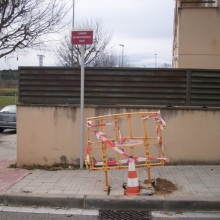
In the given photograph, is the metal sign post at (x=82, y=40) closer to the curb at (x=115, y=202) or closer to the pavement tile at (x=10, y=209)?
the curb at (x=115, y=202)

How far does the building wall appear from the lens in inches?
262

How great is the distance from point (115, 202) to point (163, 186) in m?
1.09

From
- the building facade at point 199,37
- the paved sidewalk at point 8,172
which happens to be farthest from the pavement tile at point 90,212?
the building facade at point 199,37

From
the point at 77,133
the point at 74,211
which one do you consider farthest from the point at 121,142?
the point at 77,133

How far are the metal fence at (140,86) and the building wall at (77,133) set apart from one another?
0.23 m

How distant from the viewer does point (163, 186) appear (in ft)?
17.6

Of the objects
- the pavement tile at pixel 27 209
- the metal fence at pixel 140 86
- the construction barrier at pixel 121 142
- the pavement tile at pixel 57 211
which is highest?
the metal fence at pixel 140 86

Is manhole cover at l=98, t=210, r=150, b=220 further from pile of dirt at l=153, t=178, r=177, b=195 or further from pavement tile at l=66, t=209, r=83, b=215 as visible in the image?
pile of dirt at l=153, t=178, r=177, b=195

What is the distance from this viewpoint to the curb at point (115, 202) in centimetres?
471

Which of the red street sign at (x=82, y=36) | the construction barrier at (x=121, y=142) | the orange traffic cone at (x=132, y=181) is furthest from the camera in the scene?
the red street sign at (x=82, y=36)

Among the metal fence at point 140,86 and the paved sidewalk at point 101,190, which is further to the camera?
the metal fence at point 140,86

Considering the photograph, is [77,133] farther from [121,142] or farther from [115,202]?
[115,202]

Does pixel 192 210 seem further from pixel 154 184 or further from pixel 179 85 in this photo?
pixel 179 85

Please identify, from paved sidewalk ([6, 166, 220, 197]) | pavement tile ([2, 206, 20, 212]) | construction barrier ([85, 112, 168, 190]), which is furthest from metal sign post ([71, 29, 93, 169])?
pavement tile ([2, 206, 20, 212])
